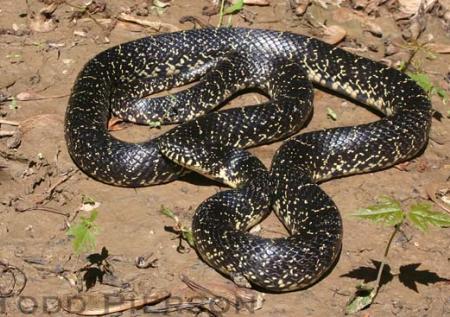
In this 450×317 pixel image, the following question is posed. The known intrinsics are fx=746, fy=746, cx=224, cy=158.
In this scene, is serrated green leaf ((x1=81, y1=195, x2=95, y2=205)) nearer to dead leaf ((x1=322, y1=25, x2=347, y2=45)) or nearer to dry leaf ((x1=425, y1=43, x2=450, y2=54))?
dead leaf ((x1=322, y1=25, x2=347, y2=45))

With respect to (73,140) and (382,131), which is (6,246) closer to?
(73,140)

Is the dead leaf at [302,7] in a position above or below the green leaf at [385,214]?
below

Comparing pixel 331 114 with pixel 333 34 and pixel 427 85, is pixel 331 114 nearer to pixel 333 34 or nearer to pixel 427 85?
pixel 427 85

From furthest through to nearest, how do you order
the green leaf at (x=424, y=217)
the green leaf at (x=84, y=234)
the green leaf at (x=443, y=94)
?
the green leaf at (x=443, y=94) < the green leaf at (x=84, y=234) < the green leaf at (x=424, y=217)

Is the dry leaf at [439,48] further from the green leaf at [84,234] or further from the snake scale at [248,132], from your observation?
the green leaf at [84,234]

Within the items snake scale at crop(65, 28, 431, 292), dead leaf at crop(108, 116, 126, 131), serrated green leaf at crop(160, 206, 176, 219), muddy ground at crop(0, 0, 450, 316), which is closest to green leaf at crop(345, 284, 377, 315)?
muddy ground at crop(0, 0, 450, 316)

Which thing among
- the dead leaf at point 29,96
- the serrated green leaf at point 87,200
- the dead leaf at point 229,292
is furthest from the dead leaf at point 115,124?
the dead leaf at point 229,292

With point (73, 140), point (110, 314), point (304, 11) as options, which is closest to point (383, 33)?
point (304, 11)
